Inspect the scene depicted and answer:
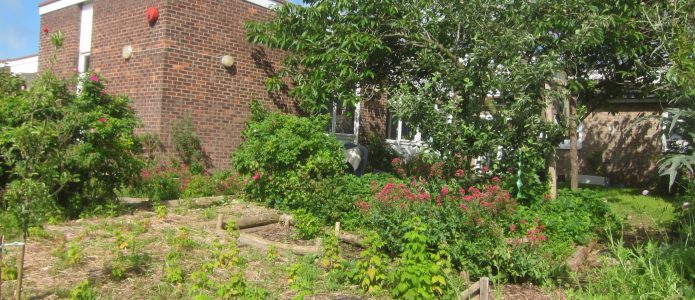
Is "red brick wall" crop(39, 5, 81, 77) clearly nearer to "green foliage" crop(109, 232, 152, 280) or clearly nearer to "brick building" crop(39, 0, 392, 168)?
"brick building" crop(39, 0, 392, 168)

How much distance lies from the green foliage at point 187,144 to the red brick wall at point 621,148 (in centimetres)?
1027

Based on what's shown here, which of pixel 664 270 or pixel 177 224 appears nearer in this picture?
pixel 664 270

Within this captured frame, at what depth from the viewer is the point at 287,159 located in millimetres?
8875

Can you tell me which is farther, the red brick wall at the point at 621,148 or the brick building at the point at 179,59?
the red brick wall at the point at 621,148

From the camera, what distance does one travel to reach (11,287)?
4.86m

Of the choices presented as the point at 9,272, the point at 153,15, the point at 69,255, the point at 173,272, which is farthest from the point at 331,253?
the point at 153,15

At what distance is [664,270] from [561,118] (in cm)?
400

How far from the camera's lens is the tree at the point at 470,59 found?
7906 mm

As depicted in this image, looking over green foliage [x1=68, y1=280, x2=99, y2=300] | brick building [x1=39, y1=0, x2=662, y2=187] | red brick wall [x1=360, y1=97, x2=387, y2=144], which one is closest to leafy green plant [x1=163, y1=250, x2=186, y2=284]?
green foliage [x1=68, y1=280, x2=99, y2=300]

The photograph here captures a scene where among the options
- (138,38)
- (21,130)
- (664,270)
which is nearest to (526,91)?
(664,270)

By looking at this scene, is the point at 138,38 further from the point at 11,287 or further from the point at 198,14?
the point at 11,287

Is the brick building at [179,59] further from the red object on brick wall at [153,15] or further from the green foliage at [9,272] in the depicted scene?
the green foliage at [9,272]

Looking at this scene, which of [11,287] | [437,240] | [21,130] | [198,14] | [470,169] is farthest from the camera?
[198,14]

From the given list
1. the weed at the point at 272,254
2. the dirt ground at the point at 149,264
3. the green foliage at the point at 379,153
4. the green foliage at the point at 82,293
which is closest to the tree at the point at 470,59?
the dirt ground at the point at 149,264
